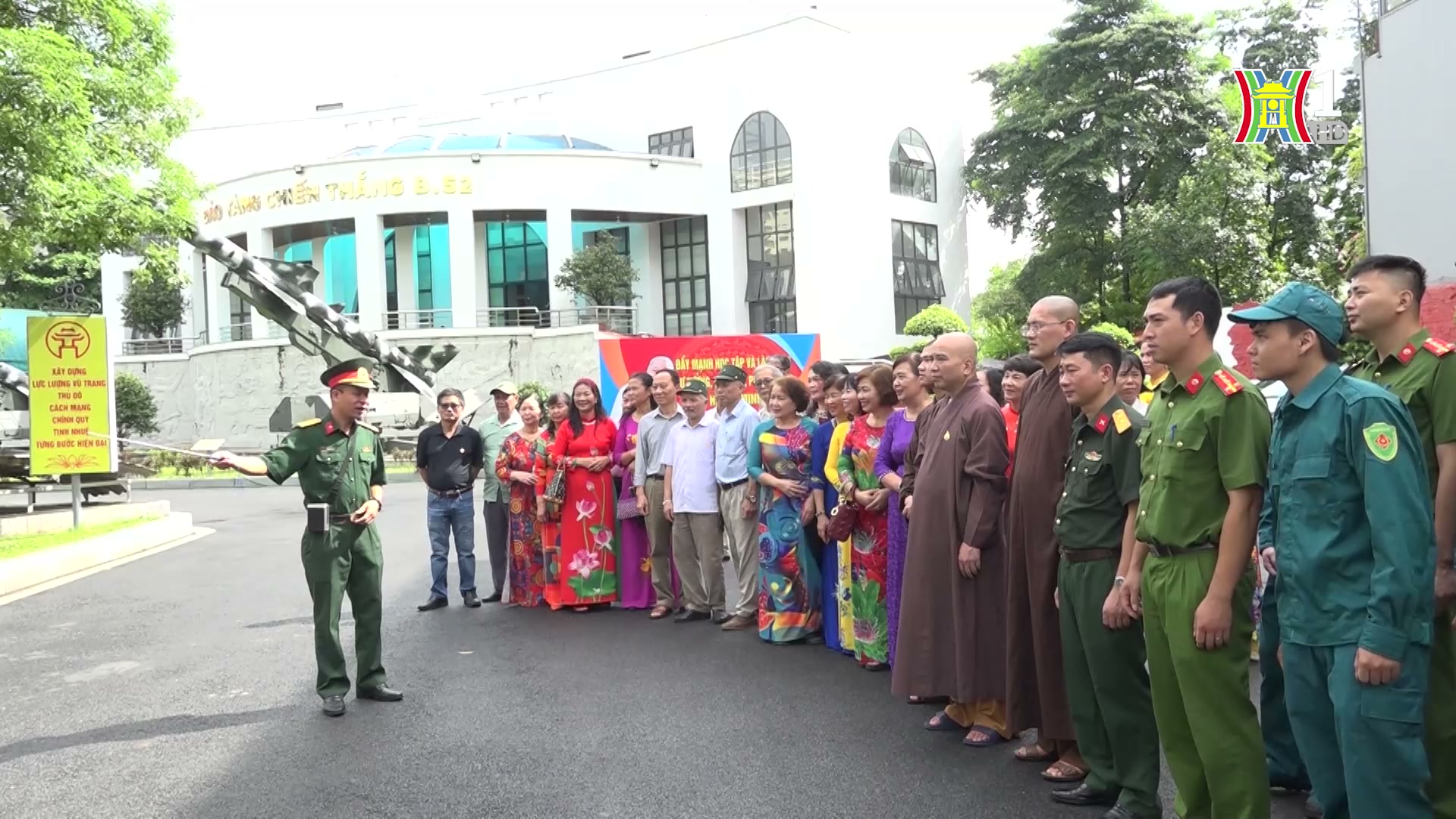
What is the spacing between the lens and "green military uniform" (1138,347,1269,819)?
11.6ft

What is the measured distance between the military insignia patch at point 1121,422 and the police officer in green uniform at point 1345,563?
626 millimetres

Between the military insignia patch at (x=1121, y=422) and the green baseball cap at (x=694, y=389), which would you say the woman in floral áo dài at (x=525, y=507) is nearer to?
the green baseball cap at (x=694, y=389)

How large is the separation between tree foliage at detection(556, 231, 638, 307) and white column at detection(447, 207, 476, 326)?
117 inches

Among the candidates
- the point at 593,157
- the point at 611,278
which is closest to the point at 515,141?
the point at 593,157

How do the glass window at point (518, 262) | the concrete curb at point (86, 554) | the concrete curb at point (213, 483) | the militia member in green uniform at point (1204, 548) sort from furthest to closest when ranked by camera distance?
the glass window at point (518, 262) → the concrete curb at point (213, 483) → the concrete curb at point (86, 554) → the militia member in green uniform at point (1204, 548)

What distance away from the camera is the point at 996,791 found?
4.60 meters

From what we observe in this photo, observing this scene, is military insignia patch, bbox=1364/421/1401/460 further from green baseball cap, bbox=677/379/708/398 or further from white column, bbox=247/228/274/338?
white column, bbox=247/228/274/338

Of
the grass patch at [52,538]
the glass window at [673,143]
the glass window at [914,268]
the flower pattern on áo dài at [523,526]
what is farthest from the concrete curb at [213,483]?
the glass window at [914,268]

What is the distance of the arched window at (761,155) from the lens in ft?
131

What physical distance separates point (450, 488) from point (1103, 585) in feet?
21.1

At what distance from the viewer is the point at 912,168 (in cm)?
4250

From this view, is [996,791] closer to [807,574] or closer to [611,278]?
A: [807,574]

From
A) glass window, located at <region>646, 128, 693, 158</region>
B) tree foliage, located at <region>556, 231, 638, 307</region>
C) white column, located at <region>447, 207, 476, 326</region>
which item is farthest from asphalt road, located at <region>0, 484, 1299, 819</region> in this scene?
glass window, located at <region>646, 128, 693, 158</region>

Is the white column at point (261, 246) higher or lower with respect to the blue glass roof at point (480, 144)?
lower
